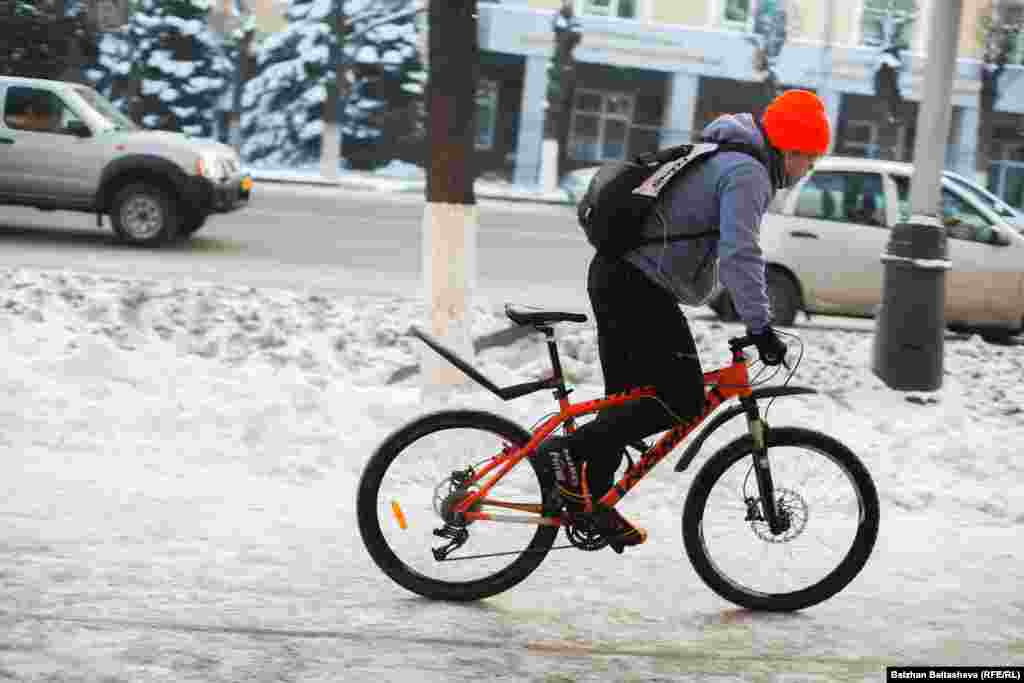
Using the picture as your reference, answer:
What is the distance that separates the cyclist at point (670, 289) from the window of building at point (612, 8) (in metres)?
33.2

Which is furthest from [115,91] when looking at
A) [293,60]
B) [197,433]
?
[197,433]

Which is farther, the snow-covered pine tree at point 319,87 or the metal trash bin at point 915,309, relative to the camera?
the snow-covered pine tree at point 319,87

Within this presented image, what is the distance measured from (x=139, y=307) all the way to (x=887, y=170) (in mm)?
6255

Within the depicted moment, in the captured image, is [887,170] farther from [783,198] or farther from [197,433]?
[197,433]

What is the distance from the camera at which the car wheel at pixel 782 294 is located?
1239 centimetres

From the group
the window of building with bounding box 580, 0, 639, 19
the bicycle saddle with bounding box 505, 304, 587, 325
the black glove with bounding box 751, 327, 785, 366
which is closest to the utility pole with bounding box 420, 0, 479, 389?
the bicycle saddle with bounding box 505, 304, 587, 325

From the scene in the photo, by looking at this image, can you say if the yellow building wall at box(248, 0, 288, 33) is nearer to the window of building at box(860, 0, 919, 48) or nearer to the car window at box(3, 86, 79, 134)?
the window of building at box(860, 0, 919, 48)

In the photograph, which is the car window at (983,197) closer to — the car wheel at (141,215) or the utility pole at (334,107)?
the car wheel at (141,215)

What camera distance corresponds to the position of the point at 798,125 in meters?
4.35

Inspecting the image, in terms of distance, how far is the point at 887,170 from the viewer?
12203mm

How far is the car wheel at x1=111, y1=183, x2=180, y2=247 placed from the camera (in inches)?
610

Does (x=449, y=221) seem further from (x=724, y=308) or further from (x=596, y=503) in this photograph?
(x=724, y=308)

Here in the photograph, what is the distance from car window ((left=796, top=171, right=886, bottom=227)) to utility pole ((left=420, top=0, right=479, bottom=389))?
5.36 m

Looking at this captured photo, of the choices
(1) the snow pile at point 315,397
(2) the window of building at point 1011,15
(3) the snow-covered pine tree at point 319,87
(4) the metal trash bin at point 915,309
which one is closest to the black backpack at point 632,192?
(1) the snow pile at point 315,397
